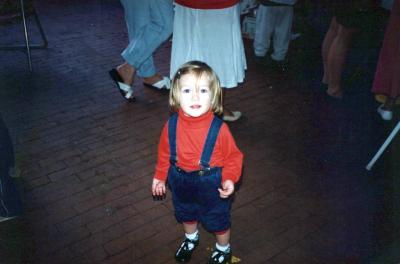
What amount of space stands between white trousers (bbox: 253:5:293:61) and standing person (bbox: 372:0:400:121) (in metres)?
1.92

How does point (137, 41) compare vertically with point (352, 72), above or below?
above

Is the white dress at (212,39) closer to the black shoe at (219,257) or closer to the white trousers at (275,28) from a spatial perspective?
the black shoe at (219,257)

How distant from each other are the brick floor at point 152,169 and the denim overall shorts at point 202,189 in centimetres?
42

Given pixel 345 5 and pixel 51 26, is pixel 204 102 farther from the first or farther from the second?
pixel 51 26

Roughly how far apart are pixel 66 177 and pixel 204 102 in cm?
189

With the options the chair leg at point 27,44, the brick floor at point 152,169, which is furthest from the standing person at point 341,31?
the chair leg at point 27,44

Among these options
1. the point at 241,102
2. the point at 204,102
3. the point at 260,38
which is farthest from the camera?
the point at 260,38

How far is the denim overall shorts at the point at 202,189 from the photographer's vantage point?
216cm

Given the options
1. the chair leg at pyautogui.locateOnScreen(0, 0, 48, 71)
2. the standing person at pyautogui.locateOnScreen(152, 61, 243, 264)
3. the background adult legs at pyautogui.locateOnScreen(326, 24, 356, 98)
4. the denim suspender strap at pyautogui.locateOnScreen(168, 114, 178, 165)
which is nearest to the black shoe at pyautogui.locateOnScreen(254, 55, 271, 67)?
the background adult legs at pyautogui.locateOnScreen(326, 24, 356, 98)

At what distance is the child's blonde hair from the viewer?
2100mm

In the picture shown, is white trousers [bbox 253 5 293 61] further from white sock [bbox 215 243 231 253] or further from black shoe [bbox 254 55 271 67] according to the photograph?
white sock [bbox 215 243 231 253]

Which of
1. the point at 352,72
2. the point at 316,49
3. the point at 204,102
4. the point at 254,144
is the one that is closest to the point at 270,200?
the point at 254,144

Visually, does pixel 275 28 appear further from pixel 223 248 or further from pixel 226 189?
pixel 226 189

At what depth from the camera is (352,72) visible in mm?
5527
